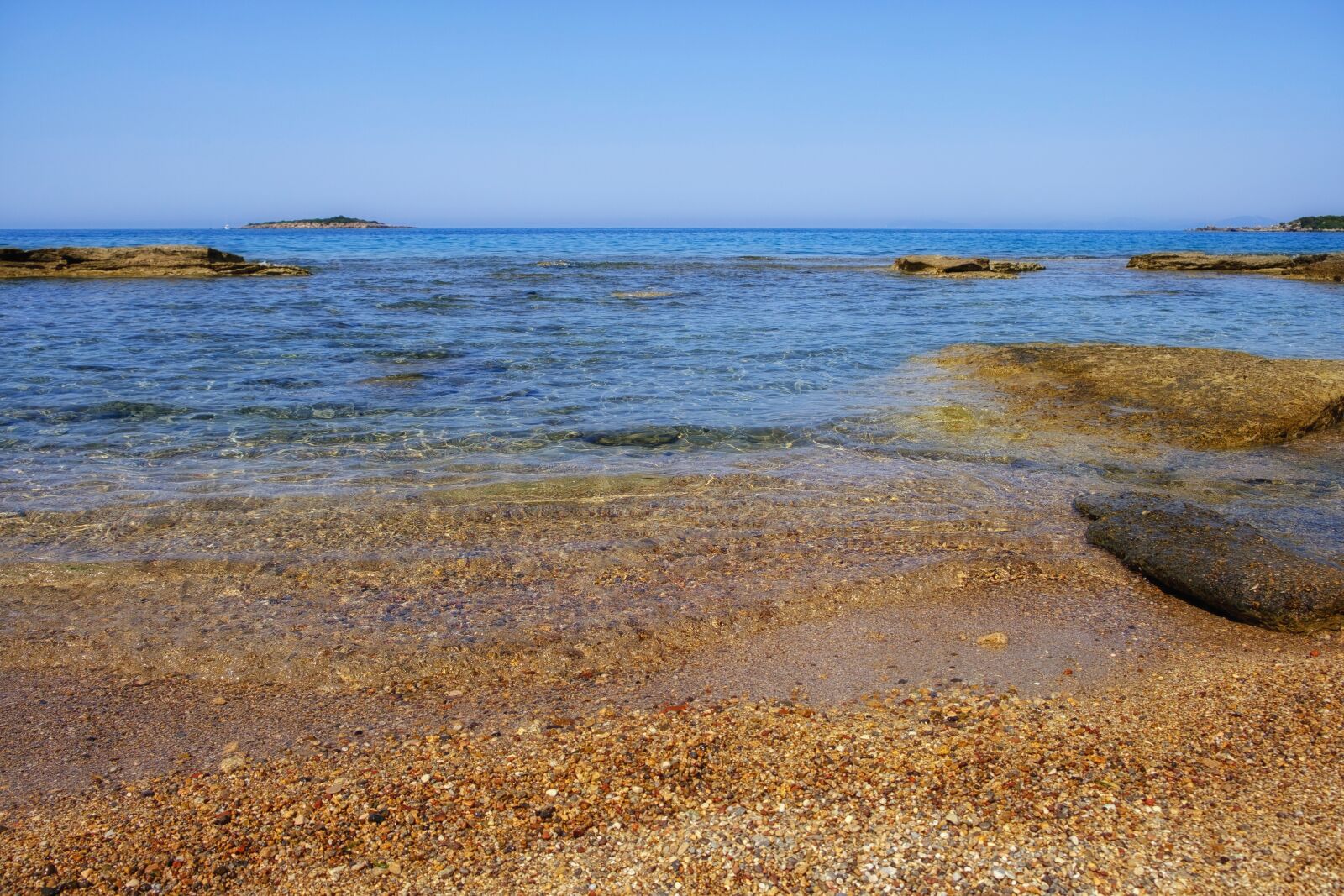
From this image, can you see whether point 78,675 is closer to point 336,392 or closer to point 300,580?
point 300,580

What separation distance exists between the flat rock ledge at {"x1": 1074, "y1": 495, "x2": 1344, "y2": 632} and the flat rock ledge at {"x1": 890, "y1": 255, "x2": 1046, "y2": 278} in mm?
25330

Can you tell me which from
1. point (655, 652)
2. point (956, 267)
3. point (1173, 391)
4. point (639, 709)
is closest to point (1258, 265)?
point (956, 267)

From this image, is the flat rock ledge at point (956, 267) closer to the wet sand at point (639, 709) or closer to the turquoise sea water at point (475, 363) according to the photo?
the turquoise sea water at point (475, 363)

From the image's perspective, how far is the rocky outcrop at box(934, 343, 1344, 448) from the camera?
7.82 meters

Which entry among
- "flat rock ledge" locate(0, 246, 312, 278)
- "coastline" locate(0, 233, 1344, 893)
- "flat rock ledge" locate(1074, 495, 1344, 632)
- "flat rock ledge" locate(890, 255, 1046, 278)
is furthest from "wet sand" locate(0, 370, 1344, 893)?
"flat rock ledge" locate(890, 255, 1046, 278)

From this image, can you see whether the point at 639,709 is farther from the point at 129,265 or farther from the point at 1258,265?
the point at 1258,265

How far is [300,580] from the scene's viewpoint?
486 cm

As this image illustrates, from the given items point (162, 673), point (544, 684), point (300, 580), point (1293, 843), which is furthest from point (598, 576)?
point (1293, 843)

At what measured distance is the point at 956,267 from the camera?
29.7 metres

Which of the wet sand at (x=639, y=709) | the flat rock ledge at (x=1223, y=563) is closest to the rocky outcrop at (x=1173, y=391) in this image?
the wet sand at (x=639, y=709)

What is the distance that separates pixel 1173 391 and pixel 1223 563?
5060 mm

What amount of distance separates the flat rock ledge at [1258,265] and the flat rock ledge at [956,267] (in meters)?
6.25

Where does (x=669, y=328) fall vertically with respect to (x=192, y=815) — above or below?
above

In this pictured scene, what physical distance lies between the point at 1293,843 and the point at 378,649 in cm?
354
